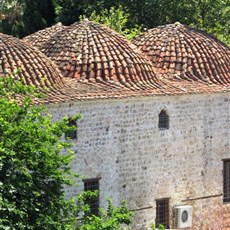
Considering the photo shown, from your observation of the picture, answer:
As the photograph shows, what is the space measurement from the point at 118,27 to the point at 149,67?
32.8 ft

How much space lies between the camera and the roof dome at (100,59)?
22.9m

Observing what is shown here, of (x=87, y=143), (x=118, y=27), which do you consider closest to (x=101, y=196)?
(x=87, y=143)

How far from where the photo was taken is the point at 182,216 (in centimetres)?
2341

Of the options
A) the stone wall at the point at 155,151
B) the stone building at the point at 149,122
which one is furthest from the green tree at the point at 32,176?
the stone building at the point at 149,122

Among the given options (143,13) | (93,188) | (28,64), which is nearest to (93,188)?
(93,188)

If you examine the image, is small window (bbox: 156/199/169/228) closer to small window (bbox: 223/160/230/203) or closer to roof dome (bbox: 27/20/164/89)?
small window (bbox: 223/160/230/203)

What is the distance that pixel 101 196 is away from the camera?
22078mm

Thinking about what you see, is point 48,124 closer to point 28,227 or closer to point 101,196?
point 28,227

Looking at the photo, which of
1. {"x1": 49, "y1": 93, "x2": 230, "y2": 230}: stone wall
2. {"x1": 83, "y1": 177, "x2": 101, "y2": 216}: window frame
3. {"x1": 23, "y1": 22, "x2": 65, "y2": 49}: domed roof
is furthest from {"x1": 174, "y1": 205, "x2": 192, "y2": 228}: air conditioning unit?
{"x1": 23, "y1": 22, "x2": 65, "y2": 49}: domed roof

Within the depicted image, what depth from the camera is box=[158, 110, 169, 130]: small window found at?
23.0m

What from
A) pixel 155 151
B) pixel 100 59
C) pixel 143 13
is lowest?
pixel 155 151

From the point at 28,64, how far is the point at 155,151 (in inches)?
142

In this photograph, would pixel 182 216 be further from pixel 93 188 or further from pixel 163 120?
pixel 93 188

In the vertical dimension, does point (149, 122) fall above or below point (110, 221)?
above
